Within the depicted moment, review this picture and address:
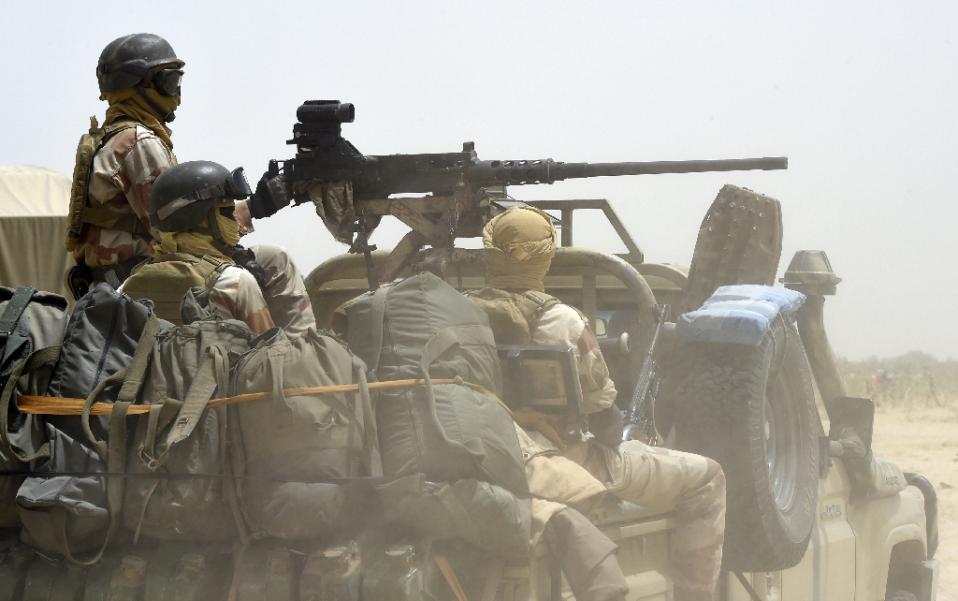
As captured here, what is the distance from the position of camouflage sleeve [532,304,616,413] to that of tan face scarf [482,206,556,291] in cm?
19

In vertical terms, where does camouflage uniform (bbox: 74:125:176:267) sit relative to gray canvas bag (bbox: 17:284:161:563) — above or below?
above

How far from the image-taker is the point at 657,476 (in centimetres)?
410

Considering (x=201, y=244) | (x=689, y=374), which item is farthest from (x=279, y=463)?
(x=689, y=374)

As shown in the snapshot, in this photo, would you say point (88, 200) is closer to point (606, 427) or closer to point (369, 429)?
point (606, 427)

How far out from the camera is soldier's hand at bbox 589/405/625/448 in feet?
13.2

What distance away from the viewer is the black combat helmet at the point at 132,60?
17.6 ft

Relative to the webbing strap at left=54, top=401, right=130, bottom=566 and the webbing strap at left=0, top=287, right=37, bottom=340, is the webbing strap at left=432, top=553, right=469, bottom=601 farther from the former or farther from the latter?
the webbing strap at left=0, top=287, right=37, bottom=340

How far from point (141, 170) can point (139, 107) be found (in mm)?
372

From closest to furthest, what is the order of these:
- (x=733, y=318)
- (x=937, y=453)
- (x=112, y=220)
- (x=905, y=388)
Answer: (x=733, y=318) < (x=112, y=220) < (x=937, y=453) < (x=905, y=388)

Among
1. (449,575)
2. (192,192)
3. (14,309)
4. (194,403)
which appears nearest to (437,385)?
(449,575)

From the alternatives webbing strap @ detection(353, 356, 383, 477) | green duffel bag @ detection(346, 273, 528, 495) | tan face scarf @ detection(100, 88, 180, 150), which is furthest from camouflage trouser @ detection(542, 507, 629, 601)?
tan face scarf @ detection(100, 88, 180, 150)

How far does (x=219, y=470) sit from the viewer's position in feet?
10.1

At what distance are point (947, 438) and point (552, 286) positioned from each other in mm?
12225

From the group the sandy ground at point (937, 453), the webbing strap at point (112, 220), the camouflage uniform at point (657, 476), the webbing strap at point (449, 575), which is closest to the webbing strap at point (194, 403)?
the webbing strap at point (449, 575)
